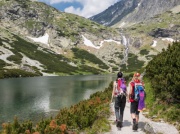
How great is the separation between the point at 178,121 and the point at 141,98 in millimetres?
3571

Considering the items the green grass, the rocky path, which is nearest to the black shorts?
the rocky path

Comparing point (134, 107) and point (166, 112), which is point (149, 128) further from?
point (166, 112)

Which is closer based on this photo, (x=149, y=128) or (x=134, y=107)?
(x=149, y=128)

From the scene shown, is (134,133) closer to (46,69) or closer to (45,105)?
(45,105)

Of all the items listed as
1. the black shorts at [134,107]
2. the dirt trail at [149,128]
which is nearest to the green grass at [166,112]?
the dirt trail at [149,128]

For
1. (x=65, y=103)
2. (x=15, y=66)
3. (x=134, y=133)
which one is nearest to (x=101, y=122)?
(x=134, y=133)

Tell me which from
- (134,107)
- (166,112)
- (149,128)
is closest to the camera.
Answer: (149,128)

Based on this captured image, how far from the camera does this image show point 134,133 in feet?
50.1

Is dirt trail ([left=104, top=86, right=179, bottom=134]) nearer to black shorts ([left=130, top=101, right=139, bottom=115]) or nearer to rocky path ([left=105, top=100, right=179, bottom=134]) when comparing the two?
rocky path ([left=105, top=100, right=179, bottom=134])

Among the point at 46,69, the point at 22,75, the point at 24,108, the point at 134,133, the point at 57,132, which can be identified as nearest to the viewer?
the point at 134,133

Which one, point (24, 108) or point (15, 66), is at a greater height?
point (15, 66)

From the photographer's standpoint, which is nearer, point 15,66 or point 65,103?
point 65,103

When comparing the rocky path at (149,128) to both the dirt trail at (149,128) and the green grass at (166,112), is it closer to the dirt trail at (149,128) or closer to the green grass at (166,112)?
the dirt trail at (149,128)

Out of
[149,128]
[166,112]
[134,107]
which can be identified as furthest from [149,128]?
[166,112]
